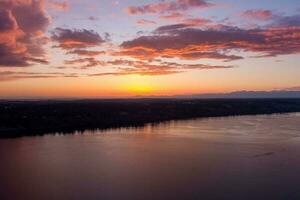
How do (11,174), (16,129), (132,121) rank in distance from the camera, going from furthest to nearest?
(132,121) → (16,129) → (11,174)

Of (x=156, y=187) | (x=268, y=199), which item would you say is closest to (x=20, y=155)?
(x=156, y=187)

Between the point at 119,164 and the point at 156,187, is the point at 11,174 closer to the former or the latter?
the point at 119,164

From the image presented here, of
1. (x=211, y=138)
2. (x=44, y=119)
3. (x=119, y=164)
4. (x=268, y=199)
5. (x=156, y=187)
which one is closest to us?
(x=268, y=199)

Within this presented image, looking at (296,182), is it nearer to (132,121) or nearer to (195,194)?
(195,194)

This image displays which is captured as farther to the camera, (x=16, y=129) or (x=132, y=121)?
(x=132, y=121)

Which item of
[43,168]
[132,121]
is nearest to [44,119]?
[132,121]

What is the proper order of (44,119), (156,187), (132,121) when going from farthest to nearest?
(132,121)
(44,119)
(156,187)
